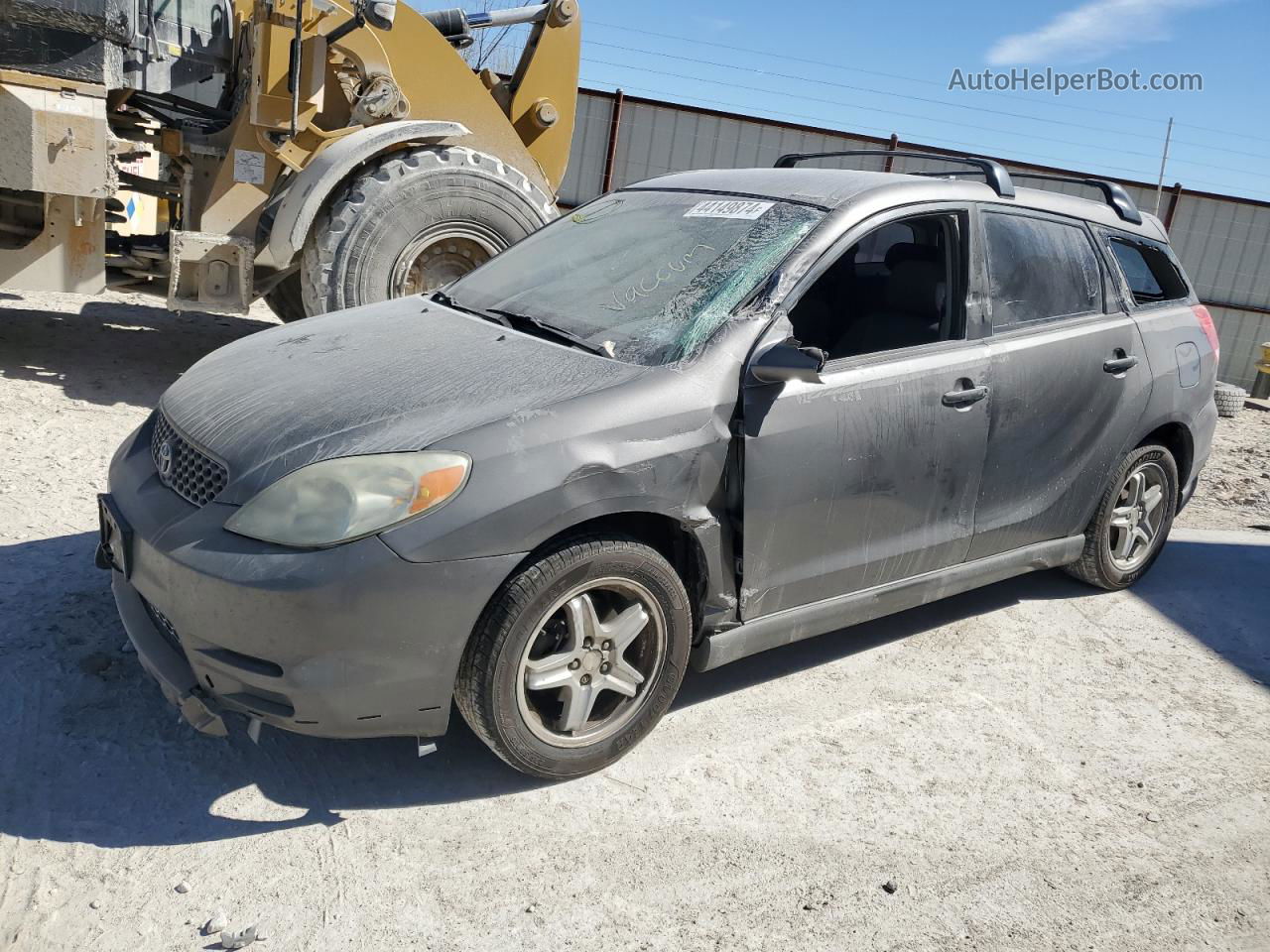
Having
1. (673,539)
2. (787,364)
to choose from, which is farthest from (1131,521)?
(673,539)

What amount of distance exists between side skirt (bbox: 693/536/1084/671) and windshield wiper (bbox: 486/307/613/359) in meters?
0.94

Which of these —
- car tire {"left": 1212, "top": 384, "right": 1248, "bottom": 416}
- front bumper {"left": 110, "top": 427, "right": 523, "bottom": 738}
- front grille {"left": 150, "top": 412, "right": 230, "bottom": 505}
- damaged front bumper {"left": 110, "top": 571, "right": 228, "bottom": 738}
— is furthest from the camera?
car tire {"left": 1212, "top": 384, "right": 1248, "bottom": 416}

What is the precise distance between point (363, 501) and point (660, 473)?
81 centimetres

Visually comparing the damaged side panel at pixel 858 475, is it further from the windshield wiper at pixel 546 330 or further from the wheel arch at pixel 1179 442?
the wheel arch at pixel 1179 442

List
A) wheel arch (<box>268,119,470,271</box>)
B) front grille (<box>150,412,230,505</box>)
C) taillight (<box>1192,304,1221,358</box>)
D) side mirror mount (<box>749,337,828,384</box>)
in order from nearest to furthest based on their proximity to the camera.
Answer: front grille (<box>150,412,230,505</box>), side mirror mount (<box>749,337,828,384</box>), taillight (<box>1192,304,1221,358</box>), wheel arch (<box>268,119,470,271</box>)

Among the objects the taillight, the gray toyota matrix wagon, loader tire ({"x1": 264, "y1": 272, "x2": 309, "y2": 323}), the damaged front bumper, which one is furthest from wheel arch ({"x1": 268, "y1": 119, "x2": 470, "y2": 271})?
the taillight

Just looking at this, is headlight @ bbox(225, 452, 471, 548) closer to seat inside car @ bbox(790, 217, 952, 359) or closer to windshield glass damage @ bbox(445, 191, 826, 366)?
windshield glass damage @ bbox(445, 191, 826, 366)

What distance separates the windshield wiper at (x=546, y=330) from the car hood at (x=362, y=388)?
5 centimetres

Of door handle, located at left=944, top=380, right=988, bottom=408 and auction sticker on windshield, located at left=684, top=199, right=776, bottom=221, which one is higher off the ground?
auction sticker on windshield, located at left=684, top=199, right=776, bottom=221

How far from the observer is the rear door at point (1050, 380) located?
3855 mm

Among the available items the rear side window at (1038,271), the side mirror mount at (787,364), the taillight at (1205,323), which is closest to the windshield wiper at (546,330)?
the side mirror mount at (787,364)

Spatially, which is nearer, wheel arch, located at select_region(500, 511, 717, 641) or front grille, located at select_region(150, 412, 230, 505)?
front grille, located at select_region(150, 412, 230, 505)

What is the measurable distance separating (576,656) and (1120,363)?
2.63 metres

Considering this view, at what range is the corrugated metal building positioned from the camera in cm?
1433
